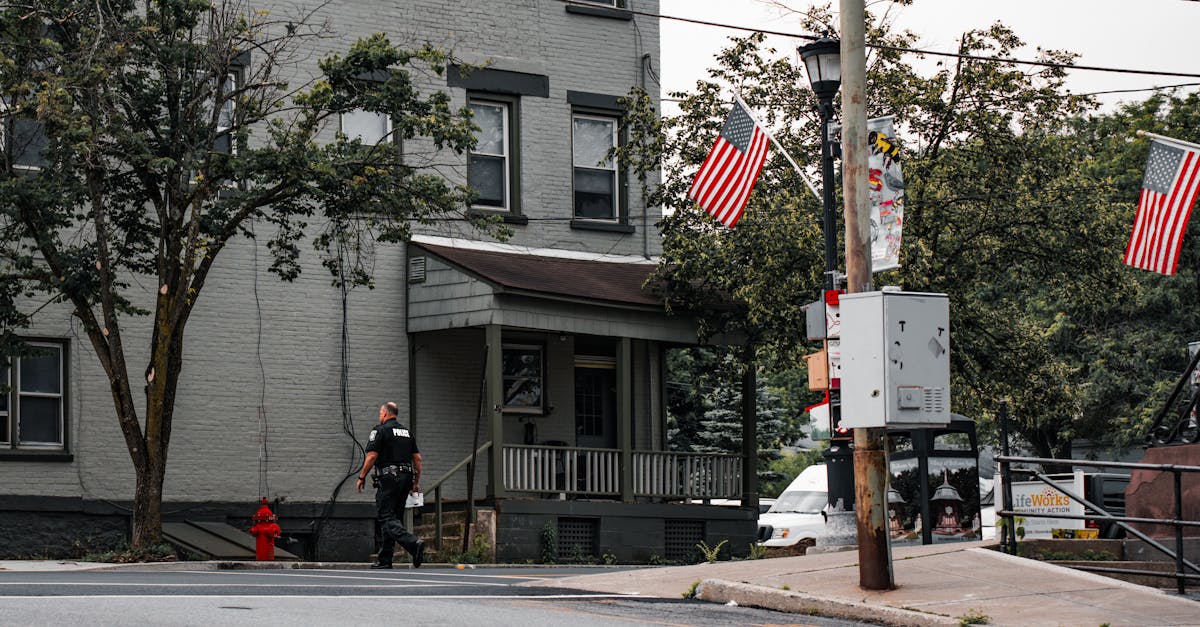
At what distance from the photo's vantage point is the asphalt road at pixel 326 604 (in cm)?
1059

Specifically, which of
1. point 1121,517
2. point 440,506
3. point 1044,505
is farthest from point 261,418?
point 1121,517

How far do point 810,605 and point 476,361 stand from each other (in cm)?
1345

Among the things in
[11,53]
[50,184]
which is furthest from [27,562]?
[11,53]

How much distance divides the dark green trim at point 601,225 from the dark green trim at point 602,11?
322 cm

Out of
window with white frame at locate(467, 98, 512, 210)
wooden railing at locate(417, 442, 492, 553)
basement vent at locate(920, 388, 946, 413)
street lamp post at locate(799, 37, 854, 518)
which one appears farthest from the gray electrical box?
window with white frame at locate(467, 98, 512, 210)

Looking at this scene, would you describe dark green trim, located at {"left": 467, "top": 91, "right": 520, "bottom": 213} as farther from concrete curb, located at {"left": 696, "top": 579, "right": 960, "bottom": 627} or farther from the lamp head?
concrete curb, located at {"left": 696, "top": 579, "right": 960, "bottom": 627}

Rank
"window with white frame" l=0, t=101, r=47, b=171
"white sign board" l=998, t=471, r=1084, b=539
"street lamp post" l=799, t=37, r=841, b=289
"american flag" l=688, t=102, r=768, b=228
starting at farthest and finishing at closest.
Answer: "white sign board" l=998, t=471, r=1084, b=539
"american flag" l=688, t=102, r=768, b=228
"window with white frame" l=0, t=101, r=47, b=171
"street lamp post" l=799, t=37, r=841, b=289

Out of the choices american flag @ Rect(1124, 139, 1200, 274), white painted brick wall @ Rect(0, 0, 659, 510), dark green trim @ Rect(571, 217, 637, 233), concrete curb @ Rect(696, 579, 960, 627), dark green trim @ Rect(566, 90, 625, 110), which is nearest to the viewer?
concrete curb @ Rect(696, 579, 960, 627)

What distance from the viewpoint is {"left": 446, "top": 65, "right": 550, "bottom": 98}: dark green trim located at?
83.4ft

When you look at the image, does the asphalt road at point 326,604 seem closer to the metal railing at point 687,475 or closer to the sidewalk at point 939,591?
the sidewalk at point 939,591

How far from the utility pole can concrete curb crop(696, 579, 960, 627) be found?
529 millimetres

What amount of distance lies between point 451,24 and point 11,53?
7929mm

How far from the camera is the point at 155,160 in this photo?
18.5 m

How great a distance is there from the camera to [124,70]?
2022cm
